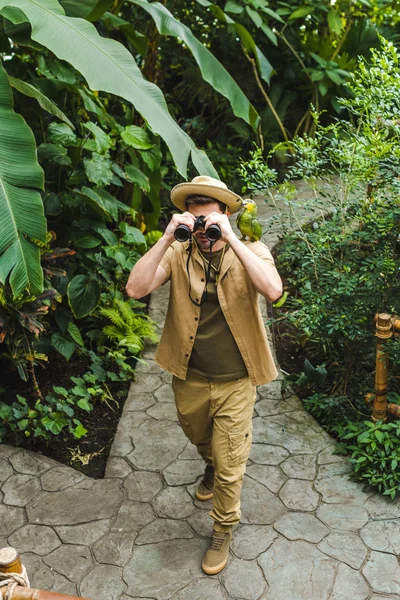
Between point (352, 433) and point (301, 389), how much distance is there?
0.66m

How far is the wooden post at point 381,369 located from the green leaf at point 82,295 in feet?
5.73

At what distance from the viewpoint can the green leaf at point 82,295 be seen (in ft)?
15.0

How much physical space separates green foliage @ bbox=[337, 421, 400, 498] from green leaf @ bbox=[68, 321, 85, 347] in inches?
68.4

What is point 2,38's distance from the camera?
424cm

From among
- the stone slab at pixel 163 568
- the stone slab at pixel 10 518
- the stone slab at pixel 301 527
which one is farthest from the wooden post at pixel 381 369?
the stone slab at pixel 10 518

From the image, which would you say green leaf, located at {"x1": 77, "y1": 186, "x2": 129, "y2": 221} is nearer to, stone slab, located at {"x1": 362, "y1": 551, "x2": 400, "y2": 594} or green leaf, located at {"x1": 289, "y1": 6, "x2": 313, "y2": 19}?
stone slab, located at {"x1": 362, "y1": 551, "x2": 400, "y2": 594}

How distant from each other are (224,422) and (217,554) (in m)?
0.63

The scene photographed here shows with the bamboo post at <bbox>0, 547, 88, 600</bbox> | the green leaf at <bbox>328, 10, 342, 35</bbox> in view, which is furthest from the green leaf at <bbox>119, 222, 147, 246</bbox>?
the green leaf at <bbox>328, 10, 342, 35</bbox>

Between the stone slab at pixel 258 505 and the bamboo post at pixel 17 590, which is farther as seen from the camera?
the stone slab at pixel 258 505

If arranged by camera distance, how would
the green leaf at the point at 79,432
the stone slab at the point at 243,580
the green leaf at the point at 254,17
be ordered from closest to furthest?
the stone slab at the point at 243,580
the green leaf at the point at 79,432
the green leaf at the point at 254,17

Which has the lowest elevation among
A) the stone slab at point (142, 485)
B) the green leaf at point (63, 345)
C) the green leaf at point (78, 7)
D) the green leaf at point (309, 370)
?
the stone slab at point (142, 485)

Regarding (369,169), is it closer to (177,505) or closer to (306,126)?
(177,505)

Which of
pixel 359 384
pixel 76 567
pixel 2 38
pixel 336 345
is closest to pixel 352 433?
pixel 359 384

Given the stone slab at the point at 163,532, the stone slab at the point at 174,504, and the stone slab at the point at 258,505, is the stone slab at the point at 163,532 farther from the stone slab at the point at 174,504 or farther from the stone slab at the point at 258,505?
the stone slab at the point at 258,505
